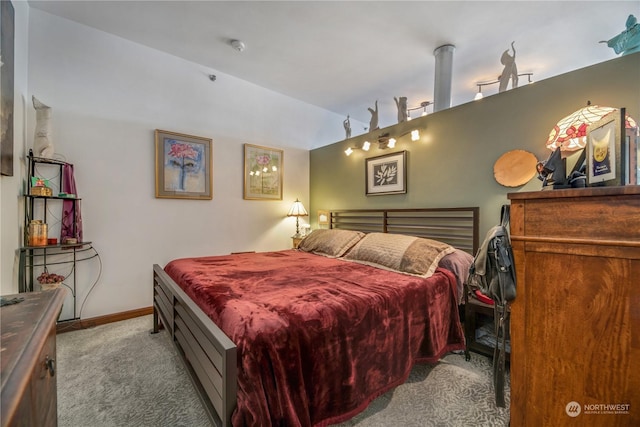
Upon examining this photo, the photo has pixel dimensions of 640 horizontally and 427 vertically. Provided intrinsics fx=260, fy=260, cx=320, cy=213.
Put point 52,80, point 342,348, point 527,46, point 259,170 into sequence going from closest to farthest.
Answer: point 342,348, point 52,80, point 527,46, point 259,170

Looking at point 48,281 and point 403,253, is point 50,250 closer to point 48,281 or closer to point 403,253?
point 48,281

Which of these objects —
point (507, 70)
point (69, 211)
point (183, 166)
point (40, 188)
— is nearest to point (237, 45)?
point (183, 166)

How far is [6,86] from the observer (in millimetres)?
1792

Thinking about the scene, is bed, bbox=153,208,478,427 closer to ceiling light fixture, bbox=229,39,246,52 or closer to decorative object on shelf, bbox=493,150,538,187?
decorative object on shelf, bbox=493,150,538,187

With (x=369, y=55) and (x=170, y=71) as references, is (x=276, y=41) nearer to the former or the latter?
(x=369, y=55)

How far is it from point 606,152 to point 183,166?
369 cm

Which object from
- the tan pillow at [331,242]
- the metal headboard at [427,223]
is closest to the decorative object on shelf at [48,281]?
the tan pillow at [331,242]

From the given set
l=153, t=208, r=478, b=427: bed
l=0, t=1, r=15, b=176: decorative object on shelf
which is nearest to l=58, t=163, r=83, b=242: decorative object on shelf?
l=0, t=1, r=15, b=176: decorative object on shelf

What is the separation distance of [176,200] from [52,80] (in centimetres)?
160

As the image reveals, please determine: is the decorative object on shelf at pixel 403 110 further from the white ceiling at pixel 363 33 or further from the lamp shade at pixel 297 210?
the lamp shade at pixel 297 210

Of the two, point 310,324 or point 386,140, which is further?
point 386,140

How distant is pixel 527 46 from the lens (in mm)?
2959

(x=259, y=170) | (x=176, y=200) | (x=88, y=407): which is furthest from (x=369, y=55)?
(x=88, y=407)

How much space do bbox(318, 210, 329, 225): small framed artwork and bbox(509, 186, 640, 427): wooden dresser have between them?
330 cm
